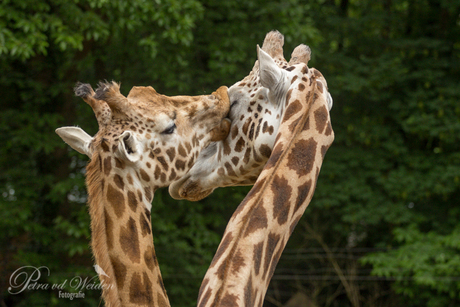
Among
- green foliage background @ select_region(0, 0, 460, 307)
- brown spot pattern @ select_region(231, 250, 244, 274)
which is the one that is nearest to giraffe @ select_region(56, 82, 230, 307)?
brown spot pattern @ select_region(231, 250, 244, 274)

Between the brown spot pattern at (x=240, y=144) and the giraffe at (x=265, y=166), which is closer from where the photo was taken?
Answer: the giraffe at (x=265, y=166)

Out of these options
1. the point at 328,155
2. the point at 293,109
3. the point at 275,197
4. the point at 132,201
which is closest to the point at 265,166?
the point at 275,197

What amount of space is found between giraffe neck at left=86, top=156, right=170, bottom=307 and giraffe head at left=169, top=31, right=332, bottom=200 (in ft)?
1.31

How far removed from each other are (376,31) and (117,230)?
9.30 metres

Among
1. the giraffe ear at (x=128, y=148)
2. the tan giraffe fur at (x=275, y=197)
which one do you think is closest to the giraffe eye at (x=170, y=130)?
the giraffe ear at (x=128, y=148)

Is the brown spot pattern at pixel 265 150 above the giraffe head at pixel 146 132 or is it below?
below

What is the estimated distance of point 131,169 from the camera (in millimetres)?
1487

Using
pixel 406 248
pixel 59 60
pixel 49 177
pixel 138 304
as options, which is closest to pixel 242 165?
pixel 138 304

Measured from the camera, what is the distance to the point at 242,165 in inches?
69.6

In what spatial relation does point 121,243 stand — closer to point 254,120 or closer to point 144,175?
point 144,175

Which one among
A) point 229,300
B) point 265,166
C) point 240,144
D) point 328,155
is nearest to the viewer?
point 229,300

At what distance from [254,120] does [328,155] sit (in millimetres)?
7044

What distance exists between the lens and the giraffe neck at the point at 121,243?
1.39 meters

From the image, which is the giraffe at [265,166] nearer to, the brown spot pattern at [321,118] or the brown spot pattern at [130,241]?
the brown spot pattern at [321,118]
